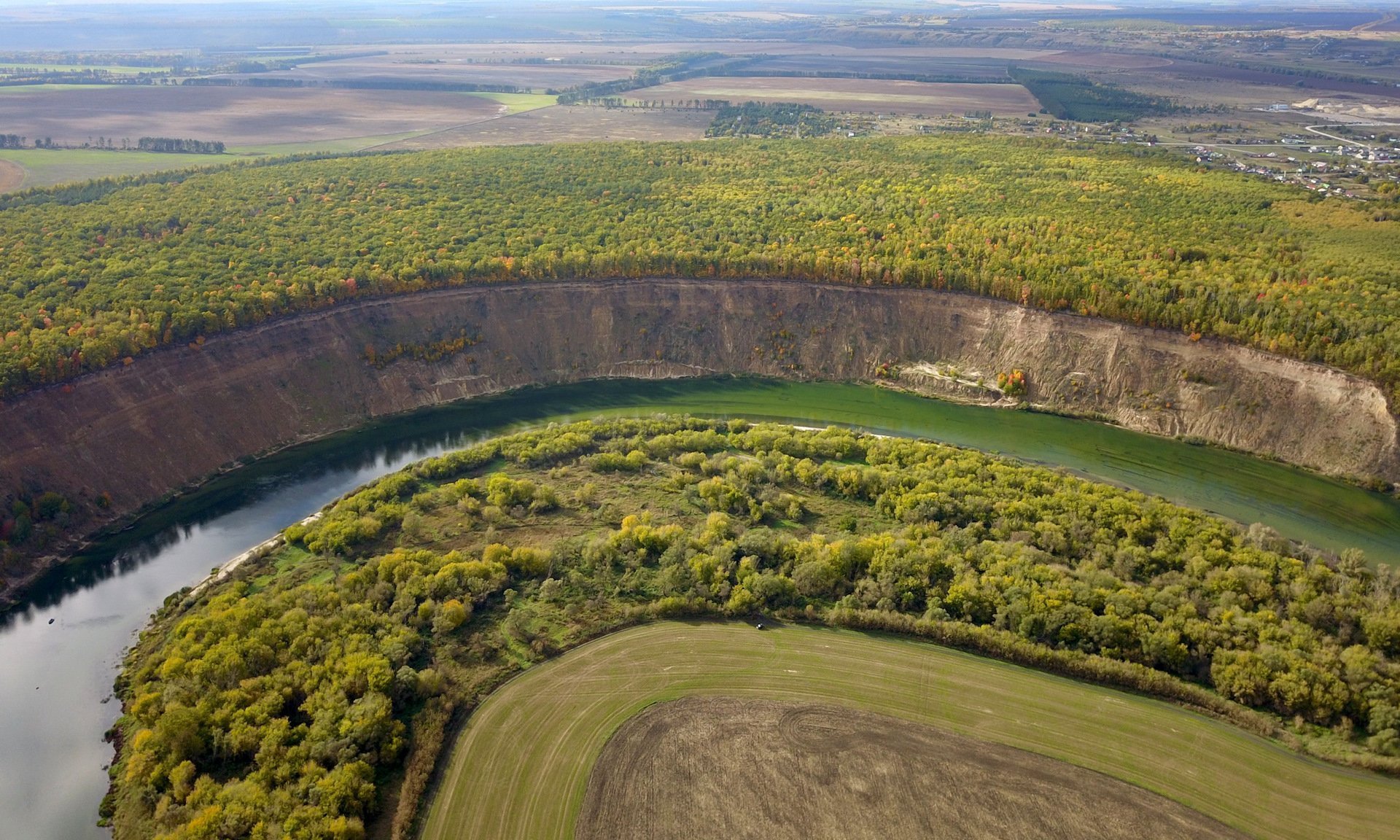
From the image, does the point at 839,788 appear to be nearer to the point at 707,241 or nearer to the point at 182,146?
the point at 707,241

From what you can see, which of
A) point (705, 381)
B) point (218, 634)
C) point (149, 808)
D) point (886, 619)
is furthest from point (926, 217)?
point (149, 808)

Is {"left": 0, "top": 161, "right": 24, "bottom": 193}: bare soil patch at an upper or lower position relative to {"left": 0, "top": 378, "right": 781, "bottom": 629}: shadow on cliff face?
upper

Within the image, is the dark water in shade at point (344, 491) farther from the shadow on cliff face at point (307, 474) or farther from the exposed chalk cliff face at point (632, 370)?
the exposed chalk cliff face at point (632, 370)

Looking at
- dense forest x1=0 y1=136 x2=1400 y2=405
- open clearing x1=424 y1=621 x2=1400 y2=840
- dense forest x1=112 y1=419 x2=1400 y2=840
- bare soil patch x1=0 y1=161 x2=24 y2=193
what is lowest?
open clearing x1=424 y1=621 x2=1400 y2=840

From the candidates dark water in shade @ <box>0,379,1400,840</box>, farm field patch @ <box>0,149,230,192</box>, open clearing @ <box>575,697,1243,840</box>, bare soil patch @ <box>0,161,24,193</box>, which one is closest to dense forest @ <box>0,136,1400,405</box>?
dark water in shade @ <box>0,379,1400,840</box>

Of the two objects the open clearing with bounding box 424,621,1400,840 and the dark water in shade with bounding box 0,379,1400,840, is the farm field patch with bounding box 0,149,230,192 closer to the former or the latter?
the dark water in shade with bounding box 0,379,1400,840

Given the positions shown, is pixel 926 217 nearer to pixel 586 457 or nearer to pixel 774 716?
pixel 586 457

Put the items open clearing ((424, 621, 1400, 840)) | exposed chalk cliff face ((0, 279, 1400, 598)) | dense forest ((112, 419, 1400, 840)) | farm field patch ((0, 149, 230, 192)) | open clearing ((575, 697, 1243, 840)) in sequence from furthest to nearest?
farm field patch ((0, 149, 230, 192)) < exposed chalk cliff face ((0, 279, 1400, 598)) < dense forest ((112, 419, 1400, 840)) < open clearing ((424, 621, 1400, 840)) < open clearing ((575, 697, 1243, 840))
